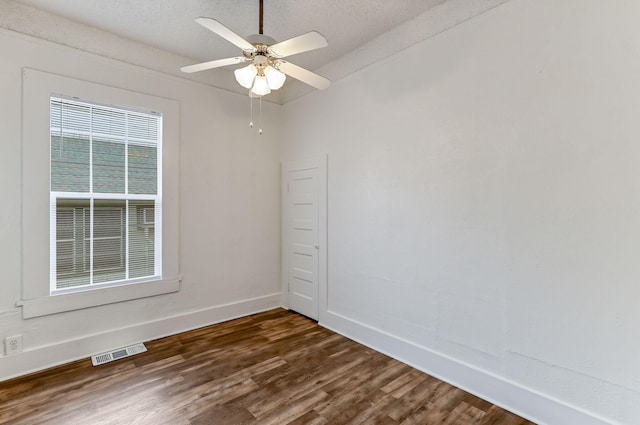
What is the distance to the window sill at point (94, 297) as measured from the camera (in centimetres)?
259

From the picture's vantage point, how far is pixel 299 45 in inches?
71.5

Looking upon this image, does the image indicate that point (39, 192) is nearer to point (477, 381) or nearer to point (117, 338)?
point (117, 338)

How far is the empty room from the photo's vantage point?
1.85m

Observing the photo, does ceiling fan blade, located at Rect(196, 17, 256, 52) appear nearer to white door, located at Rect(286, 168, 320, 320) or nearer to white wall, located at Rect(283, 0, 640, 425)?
white wall, located at Rect(283, 0, 640, 425)

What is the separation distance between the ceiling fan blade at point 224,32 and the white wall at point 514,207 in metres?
1.54

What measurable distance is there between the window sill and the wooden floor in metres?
0.51

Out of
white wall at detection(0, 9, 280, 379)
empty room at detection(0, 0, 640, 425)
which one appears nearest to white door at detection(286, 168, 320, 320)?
empty room at detection(0, 0, 640, 425)

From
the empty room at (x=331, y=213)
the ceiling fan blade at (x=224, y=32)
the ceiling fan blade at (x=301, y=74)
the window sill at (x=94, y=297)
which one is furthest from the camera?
the window sill at (x=94, y=297)

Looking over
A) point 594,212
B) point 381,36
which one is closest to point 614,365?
point 594,212

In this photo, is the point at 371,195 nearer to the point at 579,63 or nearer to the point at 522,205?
the point at 522,205

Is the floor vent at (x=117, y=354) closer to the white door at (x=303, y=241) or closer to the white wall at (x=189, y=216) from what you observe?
the white wall at (x=189, y=216)

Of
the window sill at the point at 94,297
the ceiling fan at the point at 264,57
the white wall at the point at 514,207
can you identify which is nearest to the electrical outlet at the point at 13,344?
the window sill at the point at 94,297

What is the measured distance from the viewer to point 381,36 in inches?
117

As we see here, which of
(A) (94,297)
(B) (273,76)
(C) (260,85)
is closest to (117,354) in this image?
(A) (94,297)
